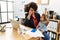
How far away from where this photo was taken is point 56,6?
361cm

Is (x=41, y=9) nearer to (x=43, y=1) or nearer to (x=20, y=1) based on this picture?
(x=43, y=1)

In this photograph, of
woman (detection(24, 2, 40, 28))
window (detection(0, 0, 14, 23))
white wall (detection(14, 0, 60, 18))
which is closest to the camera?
woman (detection(24, 2, 40, 28))

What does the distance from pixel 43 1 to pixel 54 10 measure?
23.2 inches

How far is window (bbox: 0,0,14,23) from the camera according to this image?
436 cm

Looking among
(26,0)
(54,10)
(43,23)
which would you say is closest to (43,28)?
(43,23)

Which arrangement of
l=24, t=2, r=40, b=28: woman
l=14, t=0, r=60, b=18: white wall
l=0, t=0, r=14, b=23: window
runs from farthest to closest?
1. l=0, t=0, r=14, b=23: window
2. l=14, t=0, r=60, b=18: white wall
3. l=24, t=2, r=40, b=28: woman

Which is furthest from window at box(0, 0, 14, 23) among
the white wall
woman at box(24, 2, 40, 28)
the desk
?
the desk

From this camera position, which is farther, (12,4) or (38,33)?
(12,4)

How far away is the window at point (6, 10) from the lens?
4.36 meters

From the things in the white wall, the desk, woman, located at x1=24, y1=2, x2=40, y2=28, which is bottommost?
the desk

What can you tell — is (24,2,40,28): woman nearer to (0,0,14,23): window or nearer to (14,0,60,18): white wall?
(14,0,60,18): white wall

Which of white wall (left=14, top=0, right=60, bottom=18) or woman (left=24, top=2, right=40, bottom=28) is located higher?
white wall (left=14, top=0, right=60, bottom=18)

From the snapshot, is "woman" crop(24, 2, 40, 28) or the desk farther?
"woman" crop(24, 2, 40, 28)

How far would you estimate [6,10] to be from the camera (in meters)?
4.54
